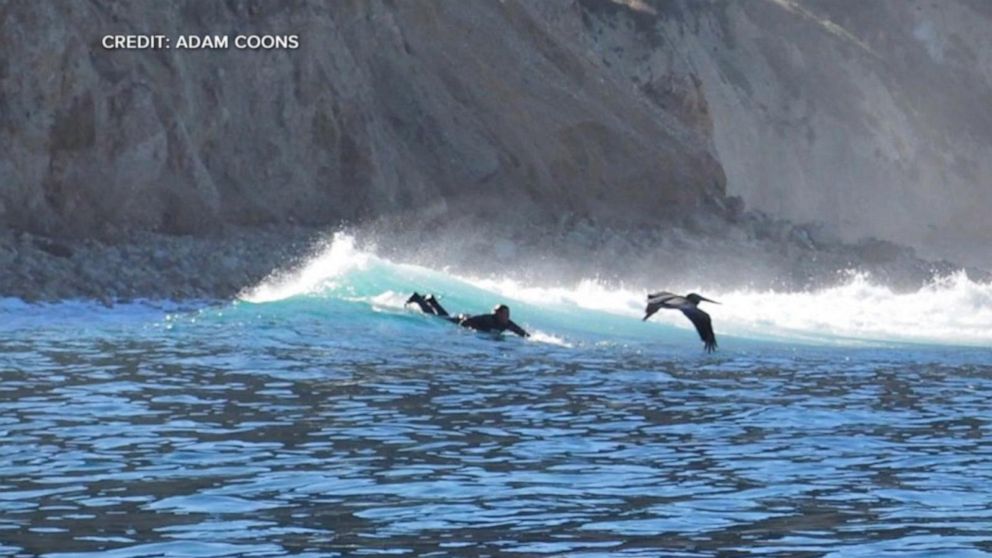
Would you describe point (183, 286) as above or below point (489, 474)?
above

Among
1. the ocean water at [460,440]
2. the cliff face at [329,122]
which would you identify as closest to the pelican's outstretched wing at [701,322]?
the ocean water at [460,440]

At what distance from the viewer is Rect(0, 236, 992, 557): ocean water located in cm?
1009

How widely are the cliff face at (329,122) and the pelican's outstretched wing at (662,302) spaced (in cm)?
975

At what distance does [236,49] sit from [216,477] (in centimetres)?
2060

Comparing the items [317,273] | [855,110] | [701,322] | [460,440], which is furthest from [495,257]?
[855,110]

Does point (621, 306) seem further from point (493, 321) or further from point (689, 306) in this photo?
point (689, 306)

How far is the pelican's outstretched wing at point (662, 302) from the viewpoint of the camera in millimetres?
19031

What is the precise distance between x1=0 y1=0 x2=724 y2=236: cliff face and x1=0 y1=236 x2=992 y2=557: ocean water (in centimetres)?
393

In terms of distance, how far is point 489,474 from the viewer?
1195 centimetres

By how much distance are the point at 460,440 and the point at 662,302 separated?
627cm

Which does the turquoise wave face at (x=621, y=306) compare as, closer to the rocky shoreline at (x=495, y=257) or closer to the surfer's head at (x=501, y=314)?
the rocky shoreline at (x=495, y=257)

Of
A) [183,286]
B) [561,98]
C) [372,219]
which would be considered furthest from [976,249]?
[183,286]

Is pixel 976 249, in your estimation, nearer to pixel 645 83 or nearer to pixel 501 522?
pixel 645 83

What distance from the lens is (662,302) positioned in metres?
19.4
